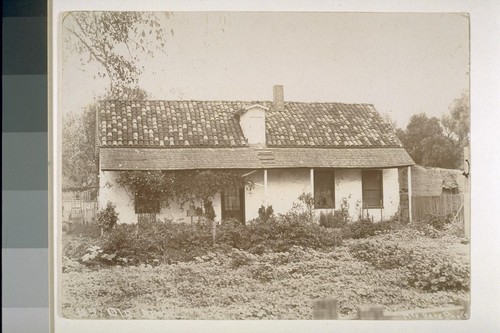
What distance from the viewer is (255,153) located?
112 inches

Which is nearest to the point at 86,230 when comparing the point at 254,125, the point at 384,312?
the point at 254,125

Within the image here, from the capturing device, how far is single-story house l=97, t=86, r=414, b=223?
2801 mm

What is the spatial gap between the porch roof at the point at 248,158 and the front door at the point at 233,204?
0.11 metres

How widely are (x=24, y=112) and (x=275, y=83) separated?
Answer: 1123 mm

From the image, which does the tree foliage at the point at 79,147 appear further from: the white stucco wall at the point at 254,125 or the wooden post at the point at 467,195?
the wooden post at the point at 467,195

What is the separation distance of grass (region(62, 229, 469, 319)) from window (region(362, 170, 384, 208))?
26cm

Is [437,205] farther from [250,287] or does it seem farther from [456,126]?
[250,287]

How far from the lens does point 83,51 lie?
2799 mm

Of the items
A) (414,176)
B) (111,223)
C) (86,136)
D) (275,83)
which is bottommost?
(111,223)

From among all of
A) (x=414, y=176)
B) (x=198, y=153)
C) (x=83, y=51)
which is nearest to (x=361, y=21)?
(x=414, y=176)

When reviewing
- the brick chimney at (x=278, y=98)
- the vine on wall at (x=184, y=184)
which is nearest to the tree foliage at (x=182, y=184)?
the vine on wall at (x=184, y=184)

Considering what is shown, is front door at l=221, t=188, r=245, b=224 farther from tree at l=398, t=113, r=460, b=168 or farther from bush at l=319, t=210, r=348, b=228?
tree at l=398, t=113, r=460, b=168

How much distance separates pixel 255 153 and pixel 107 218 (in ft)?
2.36

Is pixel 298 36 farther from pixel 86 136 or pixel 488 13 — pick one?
pixel 86 136
